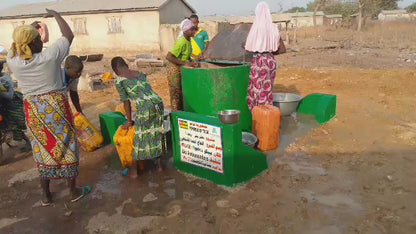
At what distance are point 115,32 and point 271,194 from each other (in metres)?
17.9

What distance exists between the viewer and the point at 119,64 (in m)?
3.59

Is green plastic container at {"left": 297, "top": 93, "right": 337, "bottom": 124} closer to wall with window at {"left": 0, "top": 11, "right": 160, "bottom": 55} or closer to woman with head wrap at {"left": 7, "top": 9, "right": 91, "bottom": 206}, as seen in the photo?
woman with head wrap at {"left": 7, "top": 9, "right": 91, "bottom": 206}

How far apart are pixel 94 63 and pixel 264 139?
11891 millimetres

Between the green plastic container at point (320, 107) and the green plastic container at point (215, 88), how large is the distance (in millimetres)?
1607

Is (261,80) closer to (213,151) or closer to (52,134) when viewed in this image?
(213,151)

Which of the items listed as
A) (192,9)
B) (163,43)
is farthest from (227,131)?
(192,9)

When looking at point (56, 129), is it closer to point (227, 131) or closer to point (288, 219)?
point (227, 131)

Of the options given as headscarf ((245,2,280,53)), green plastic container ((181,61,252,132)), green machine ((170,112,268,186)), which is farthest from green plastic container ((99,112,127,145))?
headscarf ((245,2,280,53))

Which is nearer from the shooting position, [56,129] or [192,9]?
[56,129]

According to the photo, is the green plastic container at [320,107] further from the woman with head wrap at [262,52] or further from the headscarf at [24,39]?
the headscarf at [24,39]

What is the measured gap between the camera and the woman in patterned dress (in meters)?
3.60

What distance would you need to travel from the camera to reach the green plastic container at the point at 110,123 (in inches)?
185

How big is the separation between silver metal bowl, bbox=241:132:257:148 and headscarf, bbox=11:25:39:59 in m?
2.67

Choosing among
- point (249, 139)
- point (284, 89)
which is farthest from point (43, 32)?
point (284, 89)
